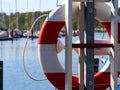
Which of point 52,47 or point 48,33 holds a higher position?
point 48,33

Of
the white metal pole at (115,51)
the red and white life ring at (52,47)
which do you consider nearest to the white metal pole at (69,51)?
the red and white life ring at (52,47)

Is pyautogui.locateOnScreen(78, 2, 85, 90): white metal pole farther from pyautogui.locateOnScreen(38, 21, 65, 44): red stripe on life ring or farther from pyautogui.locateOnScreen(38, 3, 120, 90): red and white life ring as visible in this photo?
pyautogui.locateOnScreen(38, 21, 65, 44): red stripe on life ring

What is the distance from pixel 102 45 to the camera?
14.7 feet

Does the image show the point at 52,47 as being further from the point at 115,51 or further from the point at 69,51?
the point at 115,51

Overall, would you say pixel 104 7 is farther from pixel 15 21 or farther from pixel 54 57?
pixel 15 21

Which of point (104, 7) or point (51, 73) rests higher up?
point (104, 7)

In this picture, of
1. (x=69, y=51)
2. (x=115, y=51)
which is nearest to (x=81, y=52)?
(x=69, y=51)

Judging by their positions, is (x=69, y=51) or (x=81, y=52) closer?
(x=69, y=51)

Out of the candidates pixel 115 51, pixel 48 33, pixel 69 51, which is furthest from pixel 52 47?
pixel 115 51

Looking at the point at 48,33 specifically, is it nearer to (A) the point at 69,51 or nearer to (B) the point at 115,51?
(A) the point at 69,51

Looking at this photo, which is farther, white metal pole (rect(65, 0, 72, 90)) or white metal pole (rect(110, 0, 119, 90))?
white metal pole (rect(110, 0, 119, 90))

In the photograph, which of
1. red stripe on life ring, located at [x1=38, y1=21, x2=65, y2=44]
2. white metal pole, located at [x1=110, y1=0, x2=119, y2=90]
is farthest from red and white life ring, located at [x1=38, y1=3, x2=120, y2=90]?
white metal pole, located at [x1=110, y1=0, x2=119, y2=90]

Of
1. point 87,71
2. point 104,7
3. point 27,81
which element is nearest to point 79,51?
point 87,71

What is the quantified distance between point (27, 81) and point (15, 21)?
46763mm
